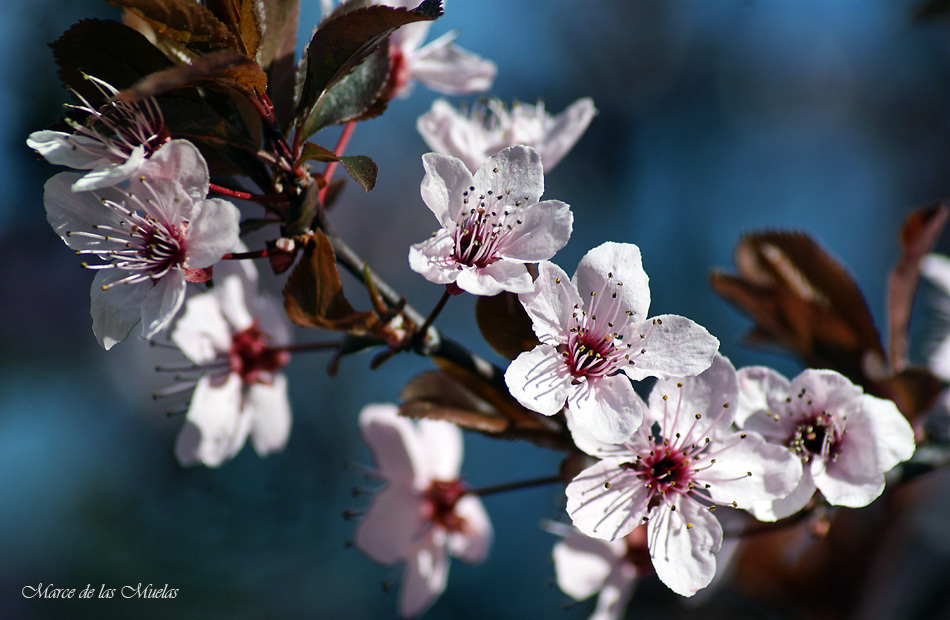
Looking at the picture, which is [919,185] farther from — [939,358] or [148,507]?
[148,507]

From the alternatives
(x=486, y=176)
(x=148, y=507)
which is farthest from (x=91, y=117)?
(x=148, y=507)

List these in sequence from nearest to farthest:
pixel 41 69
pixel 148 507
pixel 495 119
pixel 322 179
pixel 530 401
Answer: pixel 530 401 < pixel 322 179 < pixel 495 119 < pixel 41 69 < pixel 148 507

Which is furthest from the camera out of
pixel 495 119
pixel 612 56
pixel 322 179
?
pixel 612 56

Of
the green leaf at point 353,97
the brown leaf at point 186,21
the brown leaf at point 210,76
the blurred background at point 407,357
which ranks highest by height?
the brown leaf at point 186,21

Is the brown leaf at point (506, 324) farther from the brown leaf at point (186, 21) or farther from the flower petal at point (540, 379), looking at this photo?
the brown leaf at point (186, 21)

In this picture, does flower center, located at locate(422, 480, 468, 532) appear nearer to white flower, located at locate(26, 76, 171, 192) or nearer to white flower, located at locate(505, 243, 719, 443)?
white flower, located at locate(505, 243, 719, 443)

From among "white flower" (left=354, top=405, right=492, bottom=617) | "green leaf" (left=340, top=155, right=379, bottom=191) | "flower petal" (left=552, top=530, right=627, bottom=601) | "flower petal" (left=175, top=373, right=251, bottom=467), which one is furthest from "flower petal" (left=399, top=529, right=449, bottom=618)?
"green leaf" (left=340, top=155, right=379, bottom=191)

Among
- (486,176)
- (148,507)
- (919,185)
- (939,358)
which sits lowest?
(148,507)

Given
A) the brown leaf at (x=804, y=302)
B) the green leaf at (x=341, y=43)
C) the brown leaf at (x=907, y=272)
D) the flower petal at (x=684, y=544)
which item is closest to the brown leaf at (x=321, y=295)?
the green leaf at (x=341, y=43)
